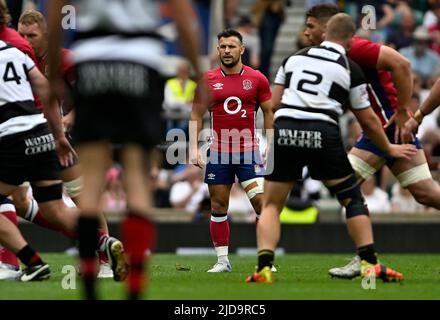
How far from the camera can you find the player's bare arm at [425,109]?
436 inches

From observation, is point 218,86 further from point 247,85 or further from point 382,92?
point 382,92

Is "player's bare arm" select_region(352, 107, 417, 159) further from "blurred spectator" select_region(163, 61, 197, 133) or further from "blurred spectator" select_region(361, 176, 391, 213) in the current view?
"blurred spectator" select_region(163, 61, 197, 133)


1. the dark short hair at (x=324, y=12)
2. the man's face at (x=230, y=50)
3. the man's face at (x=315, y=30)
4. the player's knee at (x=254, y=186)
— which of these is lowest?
the player's knee at (x=254, y=186)

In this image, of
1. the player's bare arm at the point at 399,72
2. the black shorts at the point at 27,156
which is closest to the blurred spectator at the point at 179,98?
the player's bare arm at the point at 399,72

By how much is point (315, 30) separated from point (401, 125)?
50.1 inches

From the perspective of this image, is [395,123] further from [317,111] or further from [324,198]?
[324,198]

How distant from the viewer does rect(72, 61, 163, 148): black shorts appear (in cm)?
683

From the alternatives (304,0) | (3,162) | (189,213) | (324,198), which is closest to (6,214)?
(3,162)

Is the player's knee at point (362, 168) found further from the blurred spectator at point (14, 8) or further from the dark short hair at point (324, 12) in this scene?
the blurred spectator at point (14, 8)

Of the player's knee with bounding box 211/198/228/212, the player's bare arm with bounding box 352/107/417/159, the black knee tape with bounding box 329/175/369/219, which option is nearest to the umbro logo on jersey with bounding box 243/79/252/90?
the player's knee with bounding box 211/198/228/212

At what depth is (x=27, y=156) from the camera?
980 cm

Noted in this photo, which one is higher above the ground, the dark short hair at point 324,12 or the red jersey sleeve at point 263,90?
the dark short hair at point 324,12

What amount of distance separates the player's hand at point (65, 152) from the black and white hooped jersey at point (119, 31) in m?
2.71

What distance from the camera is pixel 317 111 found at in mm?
9562
